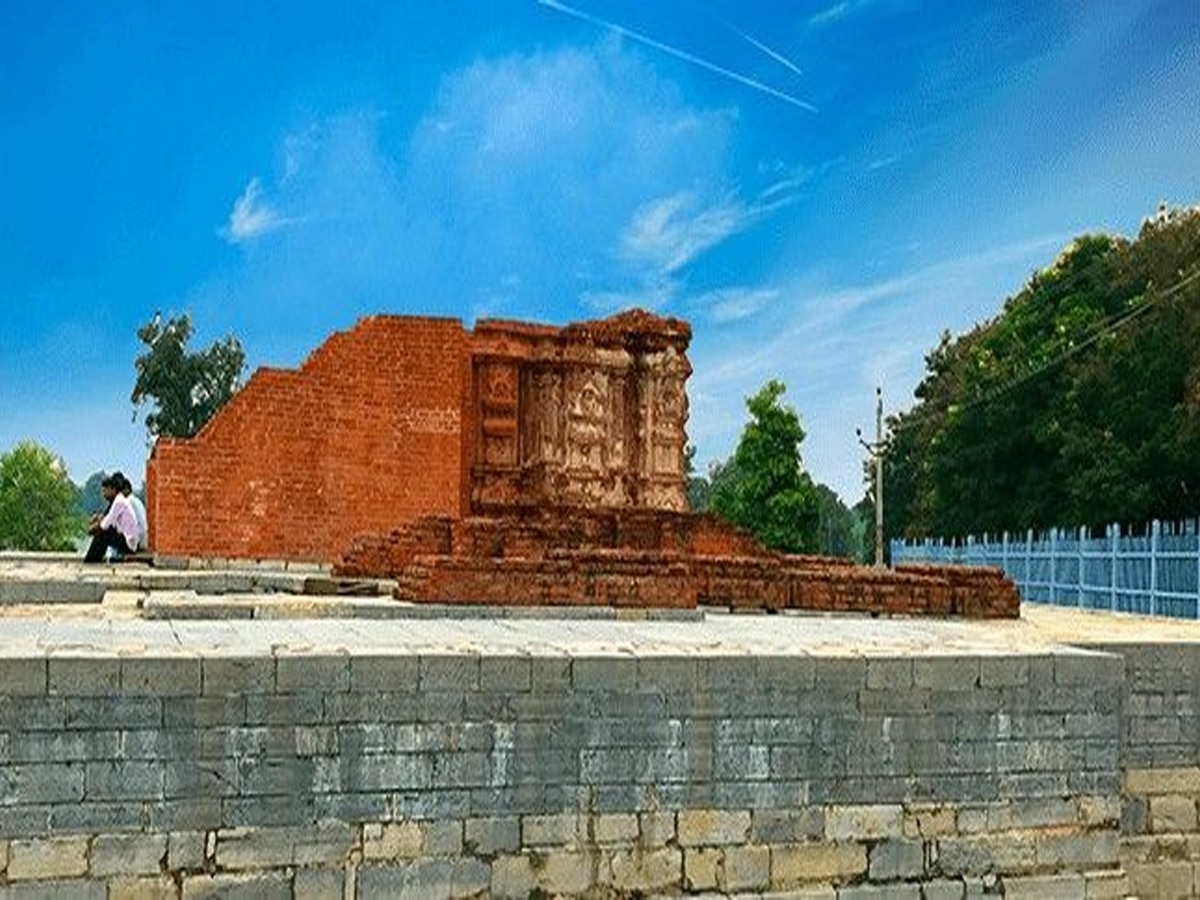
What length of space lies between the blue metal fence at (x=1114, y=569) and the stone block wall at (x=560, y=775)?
37.5 ft

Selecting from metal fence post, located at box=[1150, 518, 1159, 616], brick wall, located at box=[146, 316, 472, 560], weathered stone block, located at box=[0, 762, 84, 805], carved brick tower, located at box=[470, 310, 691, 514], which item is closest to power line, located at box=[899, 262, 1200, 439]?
metal fence post, located at box=[1150, 518, 1159, 616]

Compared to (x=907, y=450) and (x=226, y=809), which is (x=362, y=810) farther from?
(x=907, y=450)

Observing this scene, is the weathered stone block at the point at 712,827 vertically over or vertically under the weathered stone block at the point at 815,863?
over

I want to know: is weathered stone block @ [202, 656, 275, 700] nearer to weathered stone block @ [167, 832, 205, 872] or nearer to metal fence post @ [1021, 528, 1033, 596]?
weathered stone block @ [167, 832, 205, 872]

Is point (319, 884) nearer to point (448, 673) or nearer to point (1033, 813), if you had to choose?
point (448, 673)

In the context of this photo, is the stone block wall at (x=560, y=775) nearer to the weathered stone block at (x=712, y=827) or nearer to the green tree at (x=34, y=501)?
the weathered stone block at (x=712, y=827)

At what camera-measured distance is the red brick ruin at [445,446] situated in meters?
15.6

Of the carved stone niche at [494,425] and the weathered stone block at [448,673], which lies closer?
the weathered stone block at [448,673]

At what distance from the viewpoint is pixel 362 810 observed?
19.4ft

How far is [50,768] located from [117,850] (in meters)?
0.48

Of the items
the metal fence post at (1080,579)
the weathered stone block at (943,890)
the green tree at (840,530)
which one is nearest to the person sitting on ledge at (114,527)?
the weathered stone block at (943,890)

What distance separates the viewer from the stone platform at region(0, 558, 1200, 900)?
5570mm

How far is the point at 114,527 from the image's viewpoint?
15039 millimetres

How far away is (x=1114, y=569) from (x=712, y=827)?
14.9 metres
